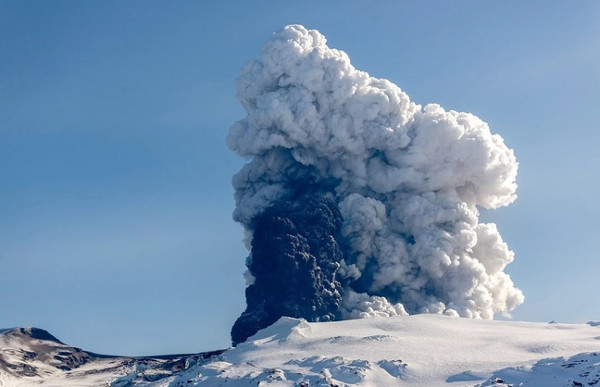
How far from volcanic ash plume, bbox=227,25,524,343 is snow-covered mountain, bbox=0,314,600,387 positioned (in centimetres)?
1359

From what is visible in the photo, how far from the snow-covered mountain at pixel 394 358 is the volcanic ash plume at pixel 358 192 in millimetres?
13592

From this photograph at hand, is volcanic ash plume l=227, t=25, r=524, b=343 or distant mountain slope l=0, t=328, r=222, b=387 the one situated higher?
volcanic ash plume l=227, t=25, r=524, b=343

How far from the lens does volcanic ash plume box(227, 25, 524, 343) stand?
311ft

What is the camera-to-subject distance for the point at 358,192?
101 meters

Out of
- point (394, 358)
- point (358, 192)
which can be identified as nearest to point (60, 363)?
point (358, 192)

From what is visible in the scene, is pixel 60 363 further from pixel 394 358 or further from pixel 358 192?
pixel 394 358

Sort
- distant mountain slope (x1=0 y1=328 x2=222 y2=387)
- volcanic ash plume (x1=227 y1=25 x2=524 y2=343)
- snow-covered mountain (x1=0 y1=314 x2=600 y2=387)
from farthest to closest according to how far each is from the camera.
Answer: volcanic ash plume (x1=227 y1=25 x2=524 y2=343) < distant mountain slope (x1=0 y1=328 x2=222 y2=387) < snow-covered mountain (x1=0 y1=314 x2=600 y2=387)

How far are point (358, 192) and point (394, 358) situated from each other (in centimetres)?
3581

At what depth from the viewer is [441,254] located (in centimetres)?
9531

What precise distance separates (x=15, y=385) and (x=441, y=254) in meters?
39.9

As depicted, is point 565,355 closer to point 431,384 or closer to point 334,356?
point 431,384

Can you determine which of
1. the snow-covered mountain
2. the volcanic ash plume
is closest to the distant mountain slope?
the snow-covered mountain

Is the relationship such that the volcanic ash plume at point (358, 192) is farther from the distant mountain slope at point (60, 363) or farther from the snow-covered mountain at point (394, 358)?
the snow-covered mountain at point (394, 358)

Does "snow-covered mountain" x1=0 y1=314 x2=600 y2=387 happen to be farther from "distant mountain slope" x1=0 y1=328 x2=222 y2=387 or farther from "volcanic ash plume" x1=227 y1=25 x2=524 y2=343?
"volcanic ash plume" x1=227 y1=25 x2=524 y2=343
